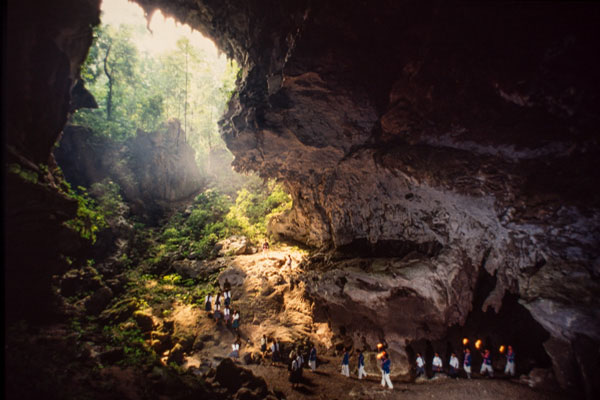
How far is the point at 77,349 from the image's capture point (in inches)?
284

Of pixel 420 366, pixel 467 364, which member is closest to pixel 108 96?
pixel 420 366

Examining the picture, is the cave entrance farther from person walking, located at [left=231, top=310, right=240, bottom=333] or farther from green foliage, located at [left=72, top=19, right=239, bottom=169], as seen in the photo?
person walking, located at [left=231, top=310, right=240, bottom=333]

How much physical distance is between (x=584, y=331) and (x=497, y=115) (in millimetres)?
7460

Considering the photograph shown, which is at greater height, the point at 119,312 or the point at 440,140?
the point at 440,140

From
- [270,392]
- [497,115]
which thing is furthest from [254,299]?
[497,115]

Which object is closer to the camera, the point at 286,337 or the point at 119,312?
the point at 119,312

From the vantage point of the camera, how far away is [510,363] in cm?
848

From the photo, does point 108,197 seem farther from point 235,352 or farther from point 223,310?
point 235,352

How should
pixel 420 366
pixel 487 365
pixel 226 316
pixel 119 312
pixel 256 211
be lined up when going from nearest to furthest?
pixel 487 365 → pixel 420 366 → pixel 119 312 → pixel 226 316 → pixel 256 211

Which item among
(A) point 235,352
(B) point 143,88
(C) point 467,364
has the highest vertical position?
(B) point 143,88

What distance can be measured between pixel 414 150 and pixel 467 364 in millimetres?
8628

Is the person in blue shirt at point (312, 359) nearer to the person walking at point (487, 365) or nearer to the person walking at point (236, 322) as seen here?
the person walking at point (236, 322)

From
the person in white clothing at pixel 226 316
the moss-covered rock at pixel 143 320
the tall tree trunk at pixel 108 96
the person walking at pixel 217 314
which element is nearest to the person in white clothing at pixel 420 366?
the person in white clothing at pixel 226 316

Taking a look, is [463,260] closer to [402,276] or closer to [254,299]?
[402,276]
